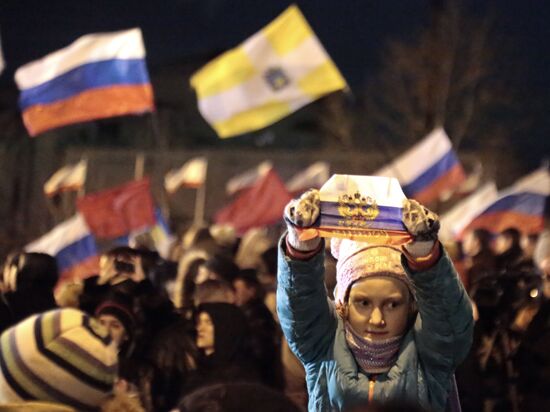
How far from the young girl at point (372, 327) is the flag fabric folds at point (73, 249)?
21.6 feet

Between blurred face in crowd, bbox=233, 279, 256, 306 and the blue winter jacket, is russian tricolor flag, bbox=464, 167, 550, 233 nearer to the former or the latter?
blurred face in crowd, bbox=233, 279, 256, 306

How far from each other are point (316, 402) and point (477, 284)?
3.69 metres

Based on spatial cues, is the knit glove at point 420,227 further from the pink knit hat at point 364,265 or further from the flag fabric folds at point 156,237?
the flag fabric folds at point 156,237

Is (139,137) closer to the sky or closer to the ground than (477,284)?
closer to the ground

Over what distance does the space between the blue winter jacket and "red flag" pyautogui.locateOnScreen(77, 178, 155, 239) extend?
7.89 m

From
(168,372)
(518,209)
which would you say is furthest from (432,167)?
(168,372)

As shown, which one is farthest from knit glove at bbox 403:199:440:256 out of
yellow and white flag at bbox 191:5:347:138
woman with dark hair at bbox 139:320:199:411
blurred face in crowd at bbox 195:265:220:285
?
yellow and white flag at bbox 191:5:347:138

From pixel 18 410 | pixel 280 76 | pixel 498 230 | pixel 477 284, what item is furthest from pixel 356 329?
pixel 498 230

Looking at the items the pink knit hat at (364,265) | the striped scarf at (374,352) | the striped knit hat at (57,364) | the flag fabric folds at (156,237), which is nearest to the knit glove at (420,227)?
the pink knit hat at (364,265)

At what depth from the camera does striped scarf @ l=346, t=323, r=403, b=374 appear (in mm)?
3398

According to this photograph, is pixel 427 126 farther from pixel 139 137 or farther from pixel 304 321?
pixel 304 321

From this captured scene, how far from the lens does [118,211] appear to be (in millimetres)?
11250

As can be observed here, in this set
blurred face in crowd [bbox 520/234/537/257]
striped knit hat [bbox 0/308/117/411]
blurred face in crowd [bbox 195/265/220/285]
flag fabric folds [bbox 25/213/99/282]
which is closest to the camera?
striped knit hat [bbox 0/308/117/411]

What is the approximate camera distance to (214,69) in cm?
1006
